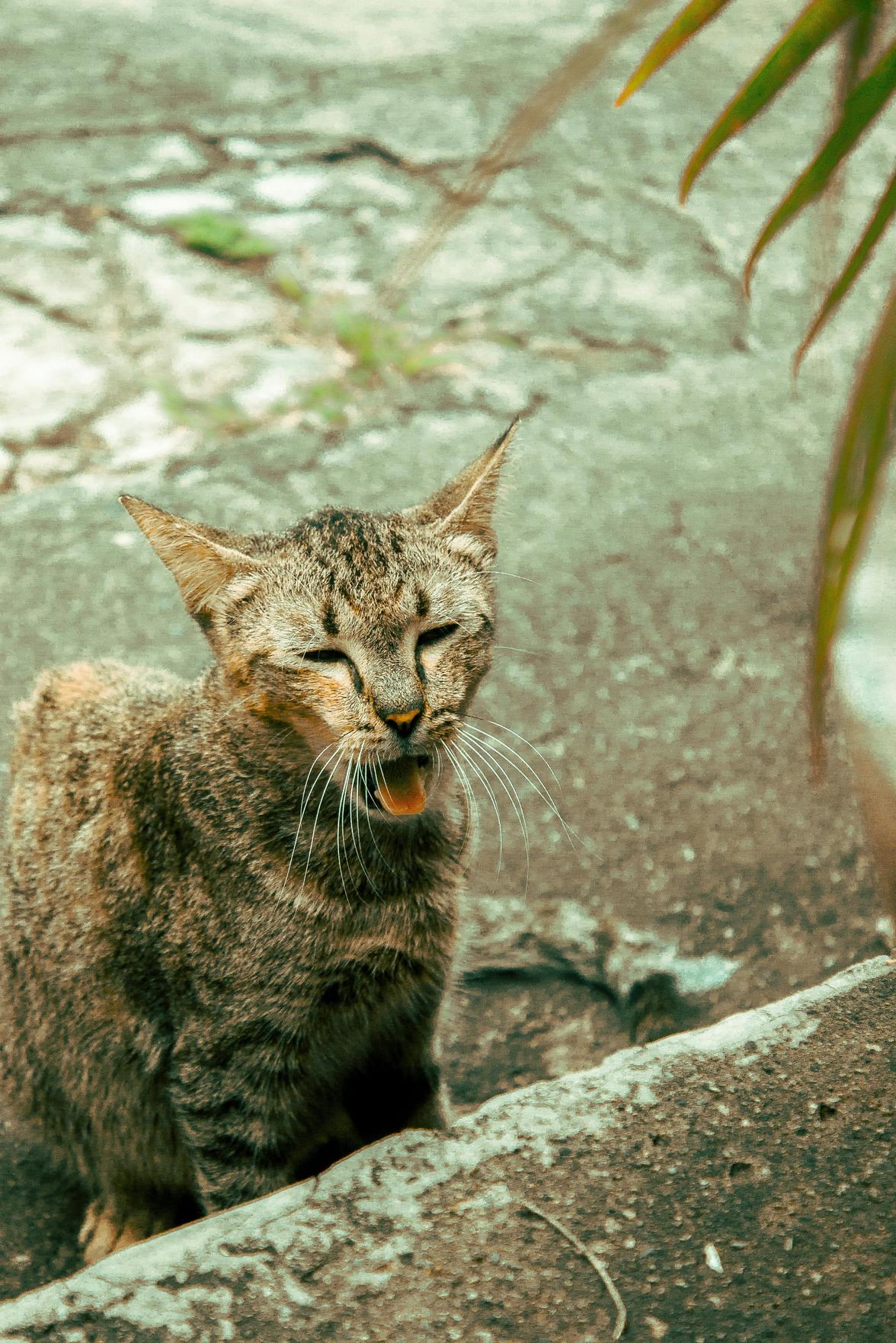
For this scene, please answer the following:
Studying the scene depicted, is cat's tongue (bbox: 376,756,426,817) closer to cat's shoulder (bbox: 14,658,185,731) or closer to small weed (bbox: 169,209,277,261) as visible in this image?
cat's shoulder (bbox: 14,658,185,731)

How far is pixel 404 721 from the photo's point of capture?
2035 millimetres

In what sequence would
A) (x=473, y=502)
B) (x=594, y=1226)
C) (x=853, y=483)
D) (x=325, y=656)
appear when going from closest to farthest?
(x=853, y=483) → (x=594, y=1226) → (x=325, y=656) → (x=473, y=502)

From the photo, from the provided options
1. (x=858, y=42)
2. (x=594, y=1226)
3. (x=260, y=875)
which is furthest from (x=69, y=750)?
(x=858, y=42)

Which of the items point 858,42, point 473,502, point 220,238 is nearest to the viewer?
point 858,42

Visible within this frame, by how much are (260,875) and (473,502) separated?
77cm

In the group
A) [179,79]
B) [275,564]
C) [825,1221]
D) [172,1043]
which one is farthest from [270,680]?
[179,79]

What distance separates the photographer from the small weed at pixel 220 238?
5.30 meters

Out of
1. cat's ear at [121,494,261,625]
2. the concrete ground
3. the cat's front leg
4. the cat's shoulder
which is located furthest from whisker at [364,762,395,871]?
the concrete ground

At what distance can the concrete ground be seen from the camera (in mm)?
3053

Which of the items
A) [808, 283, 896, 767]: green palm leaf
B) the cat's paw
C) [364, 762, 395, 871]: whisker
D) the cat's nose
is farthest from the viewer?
the cat's paw

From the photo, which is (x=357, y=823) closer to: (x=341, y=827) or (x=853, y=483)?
(x=341, y=827)

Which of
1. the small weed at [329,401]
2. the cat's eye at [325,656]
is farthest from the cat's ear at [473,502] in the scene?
the small weed at [329,401]

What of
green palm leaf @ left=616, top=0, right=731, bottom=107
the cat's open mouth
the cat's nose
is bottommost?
the cat's open mouth

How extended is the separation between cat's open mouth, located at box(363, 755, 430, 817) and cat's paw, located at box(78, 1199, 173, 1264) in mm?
1006
